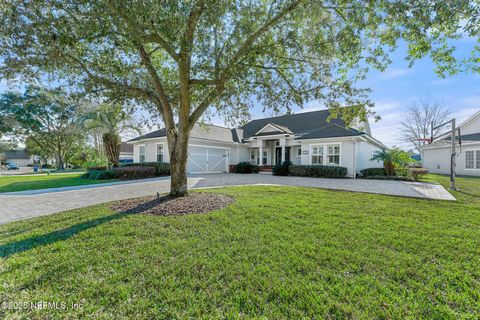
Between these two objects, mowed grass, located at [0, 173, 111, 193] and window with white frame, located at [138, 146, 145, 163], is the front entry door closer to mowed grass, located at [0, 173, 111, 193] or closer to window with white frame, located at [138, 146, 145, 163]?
window with white frame, located at [138, 146, 145, 163]

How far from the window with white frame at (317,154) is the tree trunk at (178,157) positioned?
13.3m

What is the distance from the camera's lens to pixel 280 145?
787 inches

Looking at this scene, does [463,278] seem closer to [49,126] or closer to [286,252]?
[286,252]

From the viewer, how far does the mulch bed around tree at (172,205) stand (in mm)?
5770

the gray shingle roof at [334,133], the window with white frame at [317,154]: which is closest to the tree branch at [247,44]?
the gray shingle roof at [334,133]

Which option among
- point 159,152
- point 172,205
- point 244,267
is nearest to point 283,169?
point 159,152

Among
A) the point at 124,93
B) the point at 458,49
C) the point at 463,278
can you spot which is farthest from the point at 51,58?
the point at 458,49

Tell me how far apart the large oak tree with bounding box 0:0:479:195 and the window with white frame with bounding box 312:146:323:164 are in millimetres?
10328

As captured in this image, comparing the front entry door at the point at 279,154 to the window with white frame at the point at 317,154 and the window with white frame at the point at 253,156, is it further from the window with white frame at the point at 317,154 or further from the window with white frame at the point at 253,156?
the window with white frame at the point at 317,154

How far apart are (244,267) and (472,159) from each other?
27.2 m

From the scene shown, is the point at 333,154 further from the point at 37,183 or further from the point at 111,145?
the point at 37,183

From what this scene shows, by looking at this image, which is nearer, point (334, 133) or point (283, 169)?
point (334, 133)

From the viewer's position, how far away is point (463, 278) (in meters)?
2.68

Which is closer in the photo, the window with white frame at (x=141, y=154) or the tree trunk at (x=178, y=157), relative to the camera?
the tree trunk at (x=178, y=157)
